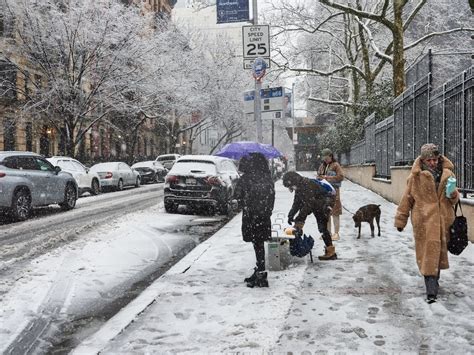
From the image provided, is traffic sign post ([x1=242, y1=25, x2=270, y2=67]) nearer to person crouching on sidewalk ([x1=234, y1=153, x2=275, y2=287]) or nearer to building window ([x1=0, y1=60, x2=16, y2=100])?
person crouching on sidewalk ([x1=234, y1=153, x2=275, y2=287])

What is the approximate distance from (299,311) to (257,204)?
1408 millimetres

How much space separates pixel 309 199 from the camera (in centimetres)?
710

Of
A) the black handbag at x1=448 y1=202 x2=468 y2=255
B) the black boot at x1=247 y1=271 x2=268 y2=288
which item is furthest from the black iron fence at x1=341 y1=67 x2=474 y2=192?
the black boot at x1=247 y1=271 x2=268 y2=288

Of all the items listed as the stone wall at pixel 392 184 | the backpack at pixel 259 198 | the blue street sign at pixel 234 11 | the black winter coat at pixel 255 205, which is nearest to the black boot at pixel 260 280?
the black winter coat at pixel 255 205

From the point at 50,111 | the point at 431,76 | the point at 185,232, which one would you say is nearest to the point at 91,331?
the point at 185,232

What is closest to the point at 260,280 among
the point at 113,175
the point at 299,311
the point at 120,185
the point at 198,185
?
the point at 299,311

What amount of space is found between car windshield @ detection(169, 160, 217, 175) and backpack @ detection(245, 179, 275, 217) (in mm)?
7921

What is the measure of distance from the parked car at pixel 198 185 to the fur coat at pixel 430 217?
343 inches

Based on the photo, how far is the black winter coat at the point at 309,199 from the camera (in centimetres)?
710

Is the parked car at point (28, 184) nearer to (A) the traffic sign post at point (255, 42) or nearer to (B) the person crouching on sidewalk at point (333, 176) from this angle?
(A) the traffic sign post at point (255, 42)

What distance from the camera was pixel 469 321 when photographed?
189 inches

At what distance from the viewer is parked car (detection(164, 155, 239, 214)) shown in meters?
13.8

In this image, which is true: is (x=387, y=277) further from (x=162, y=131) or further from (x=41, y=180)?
(x=162, y=131)

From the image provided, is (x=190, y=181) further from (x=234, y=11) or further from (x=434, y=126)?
(x=434, y=126)
